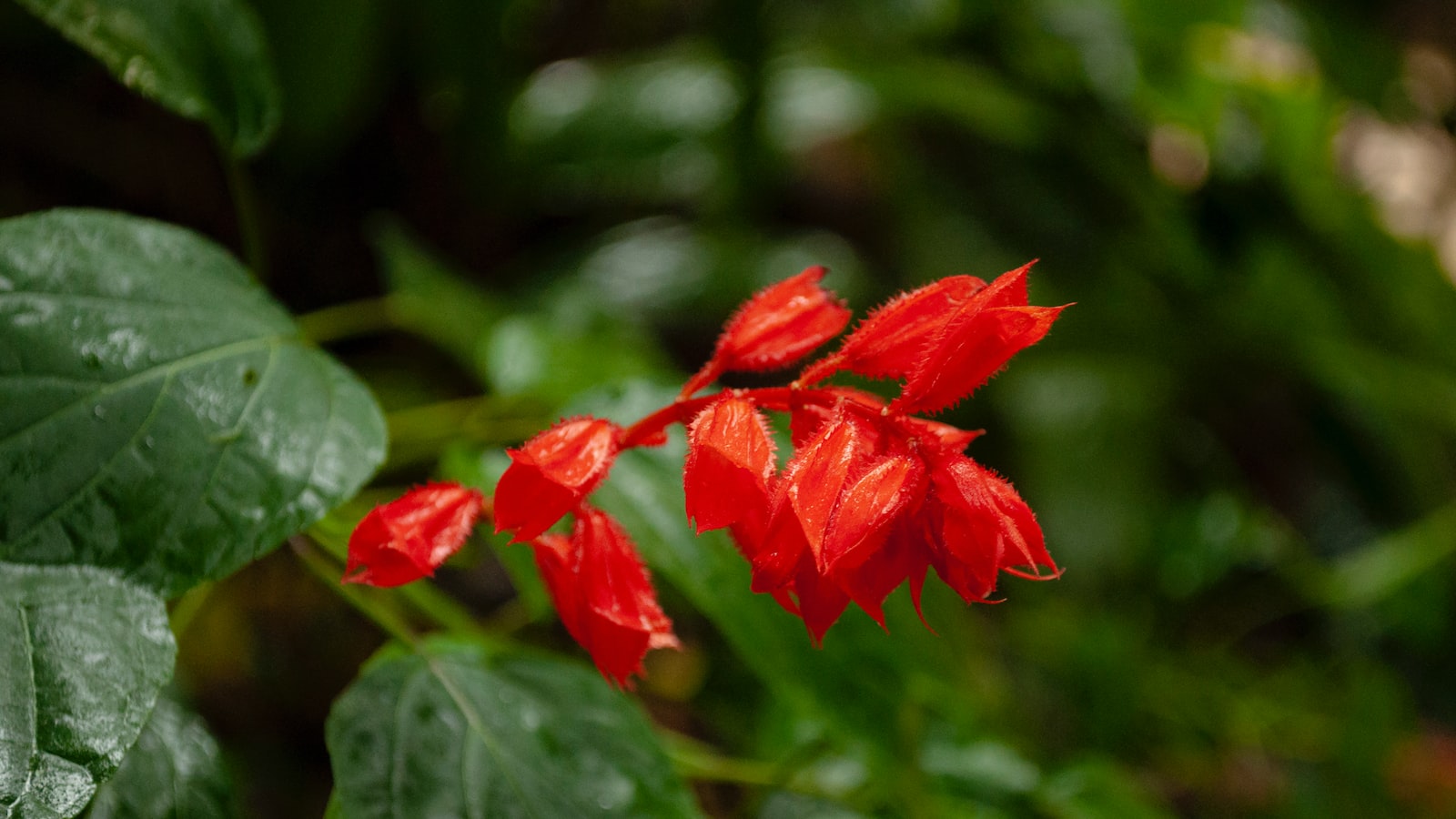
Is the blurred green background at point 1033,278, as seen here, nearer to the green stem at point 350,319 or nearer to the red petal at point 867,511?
the green stem at point 350,319

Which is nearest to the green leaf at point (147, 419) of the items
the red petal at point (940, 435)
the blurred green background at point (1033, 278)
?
the red petal at point (940, 435)

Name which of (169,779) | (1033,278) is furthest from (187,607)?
(1033,278)

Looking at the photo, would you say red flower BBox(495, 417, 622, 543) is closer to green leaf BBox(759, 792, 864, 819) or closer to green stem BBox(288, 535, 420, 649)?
green stem BBox(288, 535, 420, 649)

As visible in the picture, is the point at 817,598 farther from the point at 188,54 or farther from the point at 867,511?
the point at 188,54

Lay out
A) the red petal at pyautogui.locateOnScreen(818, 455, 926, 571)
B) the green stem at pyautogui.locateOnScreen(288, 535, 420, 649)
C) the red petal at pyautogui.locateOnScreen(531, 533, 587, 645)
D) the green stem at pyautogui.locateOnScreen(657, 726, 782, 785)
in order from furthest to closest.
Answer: the green stem at pyautogui.locateOnScreen(657, 726, 782, 785) → the green stem at pyautogui.locateOnScreen(288, 535, 420, 649) → the red petal at pyautogui.locateOnScreen(531, 533, 587, 645) → the red petal at pyautogui.locateOnScreen(818, 455, 926, 571)

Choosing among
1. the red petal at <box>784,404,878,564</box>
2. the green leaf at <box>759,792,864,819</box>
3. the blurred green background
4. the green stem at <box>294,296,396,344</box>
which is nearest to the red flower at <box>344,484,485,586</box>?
the red petal at <box>784,404,878,564</box>

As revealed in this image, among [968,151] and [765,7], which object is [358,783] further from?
[968,151]
